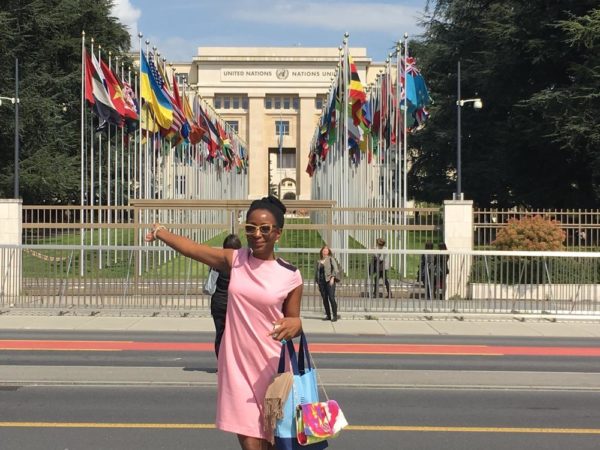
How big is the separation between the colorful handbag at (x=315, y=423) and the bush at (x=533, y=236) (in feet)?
60.8

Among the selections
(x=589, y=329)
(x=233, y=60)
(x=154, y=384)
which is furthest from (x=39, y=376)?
(x=233, y=60)

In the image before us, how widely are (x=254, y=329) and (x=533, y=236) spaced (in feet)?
61.5

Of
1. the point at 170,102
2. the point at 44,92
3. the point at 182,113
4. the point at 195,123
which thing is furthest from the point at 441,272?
the point at 44,92

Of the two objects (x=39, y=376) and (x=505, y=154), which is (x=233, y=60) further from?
(x=39, y=376)

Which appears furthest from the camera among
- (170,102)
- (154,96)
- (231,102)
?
(231,102)

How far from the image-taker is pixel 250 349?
4.07m

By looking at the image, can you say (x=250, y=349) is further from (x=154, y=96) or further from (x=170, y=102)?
(x=170, y=102)

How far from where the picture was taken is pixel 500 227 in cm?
2222

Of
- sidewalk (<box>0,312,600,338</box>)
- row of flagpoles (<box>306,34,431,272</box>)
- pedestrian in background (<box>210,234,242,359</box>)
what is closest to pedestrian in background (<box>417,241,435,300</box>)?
sidewalk (<box>0,312,600,338</box>)

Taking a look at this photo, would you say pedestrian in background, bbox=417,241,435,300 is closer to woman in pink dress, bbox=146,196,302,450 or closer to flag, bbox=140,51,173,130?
flag, bbox=140,51,173,130

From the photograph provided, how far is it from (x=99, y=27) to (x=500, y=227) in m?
37.1

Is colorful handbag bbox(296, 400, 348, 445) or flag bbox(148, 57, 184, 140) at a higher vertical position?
flag bbox(148, 57, 184, 140)

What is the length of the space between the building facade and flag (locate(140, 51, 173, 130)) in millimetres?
76536

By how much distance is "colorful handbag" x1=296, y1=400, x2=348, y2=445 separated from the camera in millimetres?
3887
